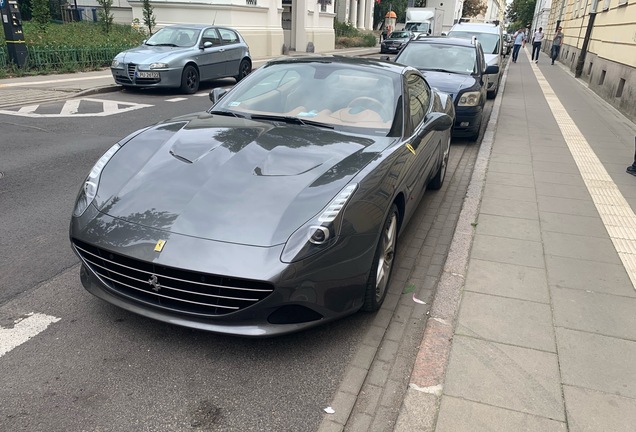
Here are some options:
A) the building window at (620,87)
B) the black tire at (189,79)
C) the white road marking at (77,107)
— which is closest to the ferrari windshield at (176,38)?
the black tire at (189,79)

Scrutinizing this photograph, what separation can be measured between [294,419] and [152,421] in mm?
668

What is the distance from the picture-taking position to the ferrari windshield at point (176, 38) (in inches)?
509

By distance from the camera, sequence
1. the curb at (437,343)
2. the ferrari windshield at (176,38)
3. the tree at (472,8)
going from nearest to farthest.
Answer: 1. the curb at (437,343)
2. the ferrari windshield at (176,38)
3. the tree at (472,8)

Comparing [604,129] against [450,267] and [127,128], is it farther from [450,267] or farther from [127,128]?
[127,128]

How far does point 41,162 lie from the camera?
250 inches

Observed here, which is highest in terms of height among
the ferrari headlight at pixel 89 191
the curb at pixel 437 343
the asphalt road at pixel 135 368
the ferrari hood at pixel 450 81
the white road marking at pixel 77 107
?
the ferrari headlight at pixel 89 191

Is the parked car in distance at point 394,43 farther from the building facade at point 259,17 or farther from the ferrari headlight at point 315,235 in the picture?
the ferrari headlight at point 315,235

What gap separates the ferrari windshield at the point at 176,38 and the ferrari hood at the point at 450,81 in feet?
22.3

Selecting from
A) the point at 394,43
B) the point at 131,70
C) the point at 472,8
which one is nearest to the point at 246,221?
the point at 131,70

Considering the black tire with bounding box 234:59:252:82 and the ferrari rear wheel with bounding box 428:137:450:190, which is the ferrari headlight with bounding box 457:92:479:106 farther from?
the black tire with bounding box 234:59:252:82

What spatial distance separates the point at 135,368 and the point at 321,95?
2547 millimetres

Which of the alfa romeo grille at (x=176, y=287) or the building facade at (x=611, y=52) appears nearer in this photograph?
the alfa romeo grille at (x=176, y=287)

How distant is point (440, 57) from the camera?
379 inches

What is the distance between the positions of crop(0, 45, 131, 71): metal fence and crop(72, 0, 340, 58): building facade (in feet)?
16.6
